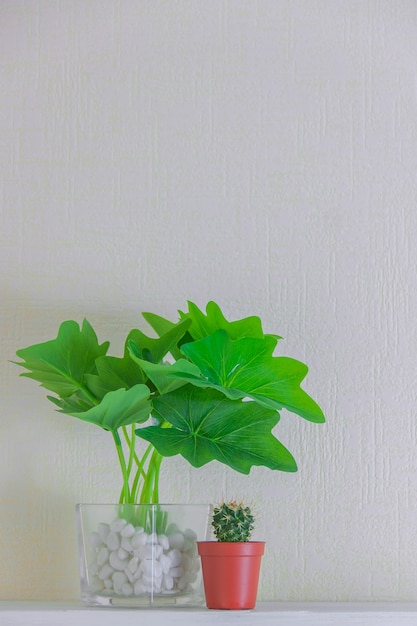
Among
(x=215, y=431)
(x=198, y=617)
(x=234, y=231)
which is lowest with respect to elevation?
(x=198, y=617)

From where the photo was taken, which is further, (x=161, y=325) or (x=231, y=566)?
(x=161, y=325)

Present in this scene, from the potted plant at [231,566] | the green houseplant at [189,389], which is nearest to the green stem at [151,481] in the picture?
the green houseplant at [189,389]

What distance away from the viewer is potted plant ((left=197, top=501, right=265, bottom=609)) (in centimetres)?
108

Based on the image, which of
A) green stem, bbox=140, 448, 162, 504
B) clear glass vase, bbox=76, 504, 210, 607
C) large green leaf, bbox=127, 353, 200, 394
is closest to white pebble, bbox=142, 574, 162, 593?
clear glass vase, bbox=76, 504, 210, 607

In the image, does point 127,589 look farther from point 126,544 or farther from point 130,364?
point 130,364

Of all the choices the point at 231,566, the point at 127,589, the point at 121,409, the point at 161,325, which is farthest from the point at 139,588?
the point at 161,325

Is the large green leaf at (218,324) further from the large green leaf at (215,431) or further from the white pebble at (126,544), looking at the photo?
the white pebble at (126,544)

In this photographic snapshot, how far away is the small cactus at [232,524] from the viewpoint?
43.3 inches

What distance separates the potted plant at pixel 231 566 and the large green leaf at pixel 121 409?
6.8 inches

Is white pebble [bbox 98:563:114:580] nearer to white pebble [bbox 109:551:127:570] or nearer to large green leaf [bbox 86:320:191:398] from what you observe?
white pebble [bbox 109:551:127:570]

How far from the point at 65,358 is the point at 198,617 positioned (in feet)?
1.19

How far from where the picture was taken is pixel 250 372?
1096 millimetres

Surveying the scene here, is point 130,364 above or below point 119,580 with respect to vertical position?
above

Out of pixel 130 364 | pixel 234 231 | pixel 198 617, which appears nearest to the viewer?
pixel 198 617
